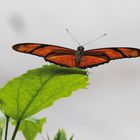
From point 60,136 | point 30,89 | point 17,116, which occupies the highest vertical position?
point 30,89

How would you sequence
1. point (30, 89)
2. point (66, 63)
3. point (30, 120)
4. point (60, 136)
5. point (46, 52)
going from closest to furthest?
point (30, 89), point (60, 136), point (30, 120), point (66, 63), point (46, 52)

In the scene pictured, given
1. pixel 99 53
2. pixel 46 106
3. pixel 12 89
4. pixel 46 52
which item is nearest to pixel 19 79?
A: pixel 12 89

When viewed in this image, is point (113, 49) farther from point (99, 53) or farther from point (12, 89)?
point (12, 89)

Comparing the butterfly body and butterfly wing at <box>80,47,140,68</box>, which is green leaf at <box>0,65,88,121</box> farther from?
butterfly wing at <box>80,47,140,68</box>

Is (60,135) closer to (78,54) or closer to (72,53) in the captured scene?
(78,54)

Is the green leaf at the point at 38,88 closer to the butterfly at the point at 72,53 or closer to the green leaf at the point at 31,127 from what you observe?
the green leaf at the point at 31,127

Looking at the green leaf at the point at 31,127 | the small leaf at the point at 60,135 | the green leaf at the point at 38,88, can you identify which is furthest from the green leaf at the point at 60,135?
the green leaf at the point at 38,88
